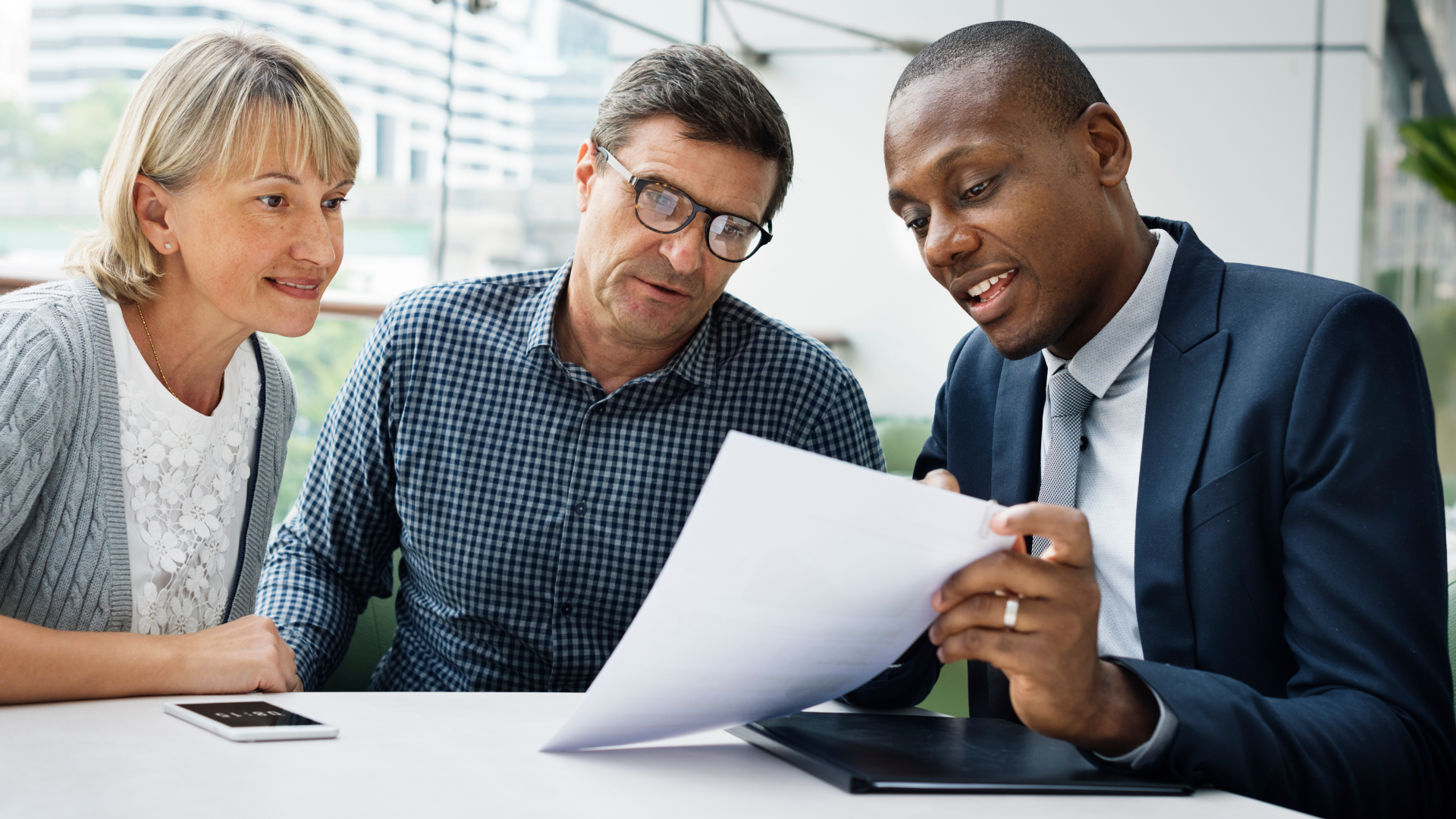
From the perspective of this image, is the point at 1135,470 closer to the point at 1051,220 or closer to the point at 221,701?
the point at 1051,220

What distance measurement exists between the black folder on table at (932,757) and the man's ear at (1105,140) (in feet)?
2.07

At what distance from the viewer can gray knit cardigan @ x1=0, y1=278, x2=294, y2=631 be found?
112cm

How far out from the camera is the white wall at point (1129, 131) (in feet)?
13.9

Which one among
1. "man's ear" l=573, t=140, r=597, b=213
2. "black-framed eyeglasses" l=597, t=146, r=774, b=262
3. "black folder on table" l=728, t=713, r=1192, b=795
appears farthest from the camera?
"man's ear" l=573, t=140, r=597, b=213

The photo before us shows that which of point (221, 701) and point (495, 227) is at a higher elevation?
point (495, 227)

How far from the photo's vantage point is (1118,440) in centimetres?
128

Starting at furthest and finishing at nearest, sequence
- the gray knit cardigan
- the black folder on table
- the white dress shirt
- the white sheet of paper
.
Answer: the white dress shirt < the gray knit cardigan < the black folder on table < the white sheet of paper

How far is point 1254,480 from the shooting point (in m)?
1.09

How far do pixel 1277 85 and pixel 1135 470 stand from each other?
365 centimetres

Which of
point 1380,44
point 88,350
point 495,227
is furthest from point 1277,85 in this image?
point 88,350

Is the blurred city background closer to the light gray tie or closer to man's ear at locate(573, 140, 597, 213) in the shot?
man's ear at locate(573, 140, 597, 213)

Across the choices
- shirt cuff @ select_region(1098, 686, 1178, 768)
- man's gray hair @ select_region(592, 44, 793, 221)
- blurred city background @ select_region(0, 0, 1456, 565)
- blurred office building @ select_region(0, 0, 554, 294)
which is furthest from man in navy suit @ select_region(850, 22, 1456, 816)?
blurred office building @ select_region(0, 0, 554, 294)

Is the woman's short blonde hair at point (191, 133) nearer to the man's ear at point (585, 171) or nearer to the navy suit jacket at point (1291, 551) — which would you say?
the man's ear at point (585, 171)

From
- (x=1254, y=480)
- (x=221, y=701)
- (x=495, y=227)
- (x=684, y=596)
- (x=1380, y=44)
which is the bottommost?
(x=221, y=701)
